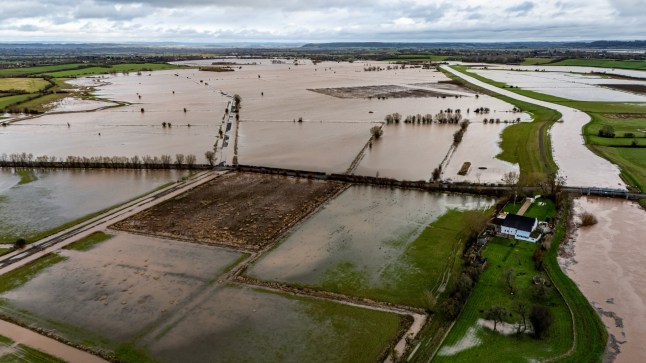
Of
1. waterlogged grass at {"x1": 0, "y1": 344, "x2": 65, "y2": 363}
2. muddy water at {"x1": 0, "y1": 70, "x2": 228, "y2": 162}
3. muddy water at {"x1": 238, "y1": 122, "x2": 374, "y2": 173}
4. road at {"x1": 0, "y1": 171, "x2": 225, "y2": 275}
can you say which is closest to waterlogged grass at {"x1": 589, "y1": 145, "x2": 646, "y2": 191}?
muddy water at {"x1": 238, "y1": 122, "x2": 374, "y2": 173}

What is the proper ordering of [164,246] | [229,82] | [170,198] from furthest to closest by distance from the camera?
[229,82]
[170,198]
[164,246]

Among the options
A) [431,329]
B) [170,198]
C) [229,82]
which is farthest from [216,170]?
[229,82]

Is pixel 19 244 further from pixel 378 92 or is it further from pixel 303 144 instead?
pixel 378 92

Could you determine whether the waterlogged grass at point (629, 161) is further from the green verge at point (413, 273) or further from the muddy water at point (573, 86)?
the muddy water at point (573, 86)

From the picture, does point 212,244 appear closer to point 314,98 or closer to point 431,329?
point 431,329

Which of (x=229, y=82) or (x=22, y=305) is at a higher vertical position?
(x=229, y=82)

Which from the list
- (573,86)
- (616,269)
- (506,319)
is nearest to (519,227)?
(616,269)

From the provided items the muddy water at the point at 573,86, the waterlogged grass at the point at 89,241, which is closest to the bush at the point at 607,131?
the muddy water at the point at 573,86

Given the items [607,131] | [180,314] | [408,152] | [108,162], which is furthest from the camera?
[607,131]
